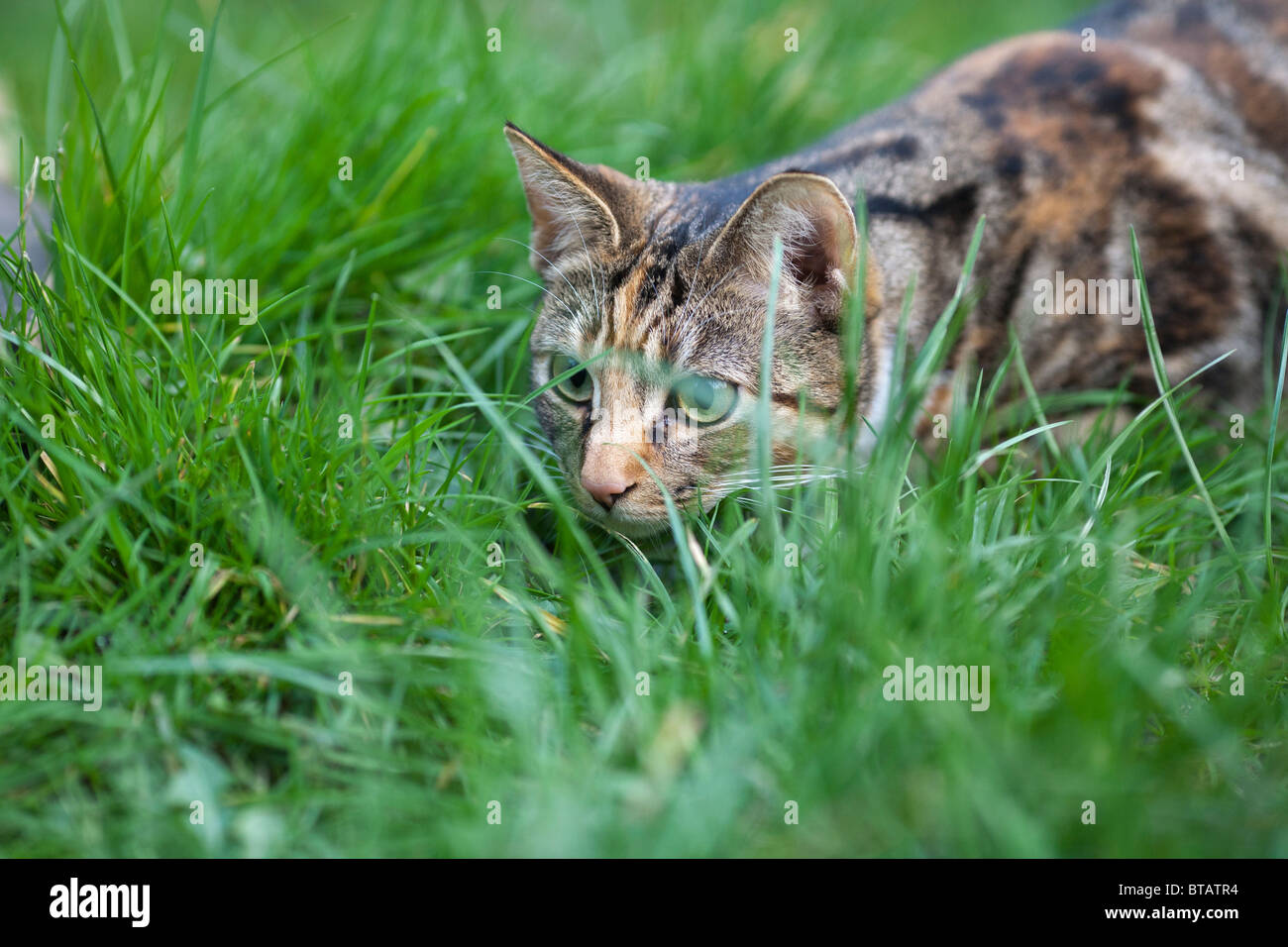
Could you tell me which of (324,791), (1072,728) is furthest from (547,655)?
(1072,728)

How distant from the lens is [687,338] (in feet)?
8.04

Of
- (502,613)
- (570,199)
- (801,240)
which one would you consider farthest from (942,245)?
(502,613)

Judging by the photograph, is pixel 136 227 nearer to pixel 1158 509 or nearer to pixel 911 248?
pixel 911 248

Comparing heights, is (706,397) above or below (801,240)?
below

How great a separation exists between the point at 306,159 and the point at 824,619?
8.08ft

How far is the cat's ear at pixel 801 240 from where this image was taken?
2.28 m

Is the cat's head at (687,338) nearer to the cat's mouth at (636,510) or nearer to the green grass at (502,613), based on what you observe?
the cat's mouth at (636,510)

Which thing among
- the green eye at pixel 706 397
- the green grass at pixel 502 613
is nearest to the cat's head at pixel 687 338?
the green eye at pixel 706 397

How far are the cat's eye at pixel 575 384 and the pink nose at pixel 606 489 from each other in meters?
0.33

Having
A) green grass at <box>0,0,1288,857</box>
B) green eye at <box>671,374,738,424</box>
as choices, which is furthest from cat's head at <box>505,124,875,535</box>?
green grass at <box>0,0,1288,857</box>

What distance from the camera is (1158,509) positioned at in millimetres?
2342

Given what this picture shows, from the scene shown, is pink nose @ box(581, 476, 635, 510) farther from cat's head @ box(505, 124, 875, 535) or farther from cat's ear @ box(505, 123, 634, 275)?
cat's ear @ box(505, 123, 634, 275)

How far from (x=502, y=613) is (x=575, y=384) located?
738mm

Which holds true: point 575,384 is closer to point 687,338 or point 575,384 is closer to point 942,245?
point 687,338
